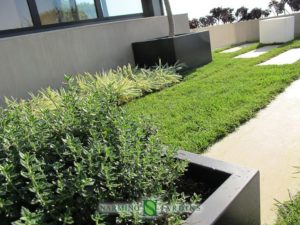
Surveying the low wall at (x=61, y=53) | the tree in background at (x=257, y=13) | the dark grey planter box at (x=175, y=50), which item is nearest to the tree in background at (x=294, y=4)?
the tree in background at (x=257, y=13)

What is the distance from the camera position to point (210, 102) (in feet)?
12.7

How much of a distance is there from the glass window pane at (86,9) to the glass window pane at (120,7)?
27 cm

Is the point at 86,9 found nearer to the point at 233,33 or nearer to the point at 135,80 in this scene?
the point at 135,80

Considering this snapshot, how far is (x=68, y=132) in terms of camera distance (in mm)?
1423

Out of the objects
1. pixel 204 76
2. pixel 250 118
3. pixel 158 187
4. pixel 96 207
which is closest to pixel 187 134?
pixel 250 118

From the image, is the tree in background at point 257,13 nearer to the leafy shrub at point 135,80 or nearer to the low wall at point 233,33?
the low wall at point 233,33

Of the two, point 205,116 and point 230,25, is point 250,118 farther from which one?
point 230,25

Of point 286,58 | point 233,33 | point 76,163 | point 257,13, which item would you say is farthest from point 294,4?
point 76,163

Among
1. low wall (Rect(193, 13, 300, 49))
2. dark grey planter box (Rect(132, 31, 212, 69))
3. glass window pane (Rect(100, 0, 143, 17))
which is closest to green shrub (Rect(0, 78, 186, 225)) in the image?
dark grey planter box (Rect(132, 31, 212, 69))

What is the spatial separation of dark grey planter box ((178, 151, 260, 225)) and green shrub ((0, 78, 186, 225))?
7.4 inches

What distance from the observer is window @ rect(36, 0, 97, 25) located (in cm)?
553

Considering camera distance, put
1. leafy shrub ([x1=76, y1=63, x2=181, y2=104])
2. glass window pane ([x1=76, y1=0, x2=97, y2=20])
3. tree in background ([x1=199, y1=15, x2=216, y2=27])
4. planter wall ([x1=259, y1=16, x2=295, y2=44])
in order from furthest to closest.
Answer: tree in background ([x1=199, y1=15, x2=216, y2=27])
planter wall ([x1=259, y1=16, x2=295, y2=44])
glass window pane ([x1=76, y1=0, x2=97, y2=20])
leafy shrub ([x1=76, y1=63, x2=181, y2=104])

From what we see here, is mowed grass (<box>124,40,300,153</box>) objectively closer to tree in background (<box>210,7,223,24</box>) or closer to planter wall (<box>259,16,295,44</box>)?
planter wall (<box>259,16,295,44</box>)

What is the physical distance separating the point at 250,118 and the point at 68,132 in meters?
2.42
